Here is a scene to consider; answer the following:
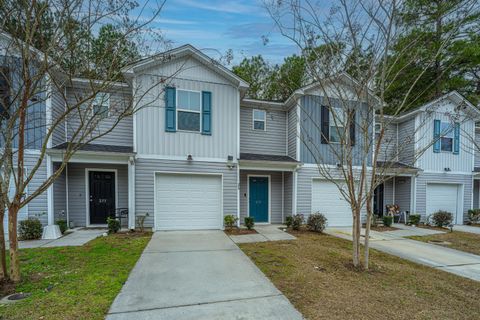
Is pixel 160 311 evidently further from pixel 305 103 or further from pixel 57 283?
pixel 305 103

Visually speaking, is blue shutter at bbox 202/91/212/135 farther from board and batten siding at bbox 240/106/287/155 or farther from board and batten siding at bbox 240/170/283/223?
board and batten siding at bbox 240/170/283/223

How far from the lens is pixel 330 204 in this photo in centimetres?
1087

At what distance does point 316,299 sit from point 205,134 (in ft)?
22.3

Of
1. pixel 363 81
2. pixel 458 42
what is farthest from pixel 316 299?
pixel 458 42

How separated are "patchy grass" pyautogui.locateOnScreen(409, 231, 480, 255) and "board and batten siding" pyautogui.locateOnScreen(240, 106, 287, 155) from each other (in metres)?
6.48

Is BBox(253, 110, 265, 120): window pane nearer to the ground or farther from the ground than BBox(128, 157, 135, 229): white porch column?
farther from the ground

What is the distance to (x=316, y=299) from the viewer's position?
370 cm

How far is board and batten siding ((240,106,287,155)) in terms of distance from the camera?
36.3ft

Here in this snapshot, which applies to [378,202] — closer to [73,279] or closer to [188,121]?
[188,121]

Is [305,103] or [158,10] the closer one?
[158,10]

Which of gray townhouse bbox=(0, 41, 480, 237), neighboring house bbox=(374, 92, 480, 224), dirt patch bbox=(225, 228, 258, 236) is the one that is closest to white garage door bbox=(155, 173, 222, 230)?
gray townhouse bbox=(0, 41, 480, 237)

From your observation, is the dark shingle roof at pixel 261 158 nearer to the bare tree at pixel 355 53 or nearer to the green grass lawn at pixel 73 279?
the bare tree at pixel 355 53

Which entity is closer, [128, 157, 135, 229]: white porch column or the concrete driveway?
the concrete driveway

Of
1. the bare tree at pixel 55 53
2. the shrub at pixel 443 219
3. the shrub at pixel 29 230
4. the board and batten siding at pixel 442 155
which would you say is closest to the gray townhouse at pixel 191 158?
the shrub at pixel 29 230
